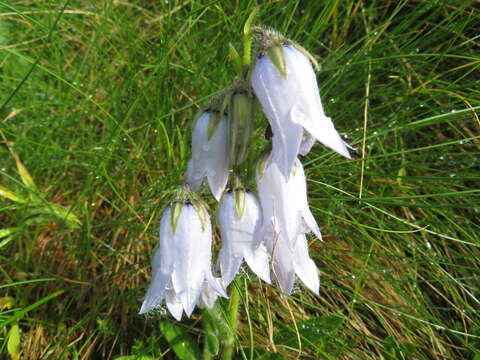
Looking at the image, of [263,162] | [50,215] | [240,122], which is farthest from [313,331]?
[50,215]

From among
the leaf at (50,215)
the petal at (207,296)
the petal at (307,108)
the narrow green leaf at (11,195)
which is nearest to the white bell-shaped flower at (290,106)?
the petal at (307,108)

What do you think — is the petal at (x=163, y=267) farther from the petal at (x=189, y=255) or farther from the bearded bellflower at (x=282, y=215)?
the bearded bellflower at (x=282, y=215)

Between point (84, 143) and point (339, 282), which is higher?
point (84, 143)

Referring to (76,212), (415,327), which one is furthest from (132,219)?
(415,327)

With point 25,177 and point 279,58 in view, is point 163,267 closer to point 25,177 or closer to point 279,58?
point 279,58

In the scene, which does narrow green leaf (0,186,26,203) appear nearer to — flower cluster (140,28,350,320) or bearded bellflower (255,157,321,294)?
flower cluster (140,28,350,320)

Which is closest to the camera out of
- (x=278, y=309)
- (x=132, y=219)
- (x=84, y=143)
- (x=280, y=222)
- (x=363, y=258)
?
(x=280, y=222)

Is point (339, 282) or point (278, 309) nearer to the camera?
point (278, 309)

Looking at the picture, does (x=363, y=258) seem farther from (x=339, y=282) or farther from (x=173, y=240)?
(x=173, y=240)

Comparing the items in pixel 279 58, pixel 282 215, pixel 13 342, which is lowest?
pixel 13 342
